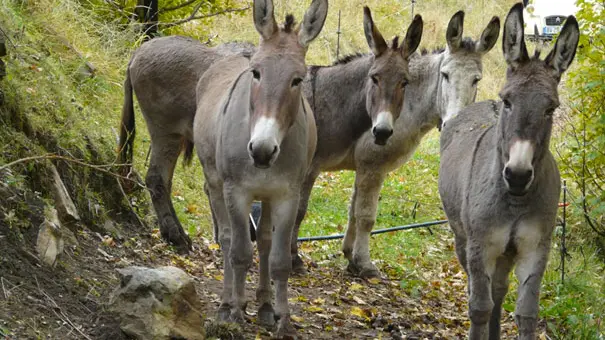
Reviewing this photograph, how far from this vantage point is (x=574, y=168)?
22.4 ft

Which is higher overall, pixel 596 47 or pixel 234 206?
pixel 596 47

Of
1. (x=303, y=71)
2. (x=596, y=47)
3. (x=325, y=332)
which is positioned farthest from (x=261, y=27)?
(x=596, y=47)

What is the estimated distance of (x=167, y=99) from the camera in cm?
685

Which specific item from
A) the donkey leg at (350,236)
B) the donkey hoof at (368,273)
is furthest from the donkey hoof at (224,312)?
the donkey leg at (350,236)

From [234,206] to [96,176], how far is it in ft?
6.91

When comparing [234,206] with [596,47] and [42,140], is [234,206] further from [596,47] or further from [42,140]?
[596,47]

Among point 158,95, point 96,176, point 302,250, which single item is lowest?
point 302,250

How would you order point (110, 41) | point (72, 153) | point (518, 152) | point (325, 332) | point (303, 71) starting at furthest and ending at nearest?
point (110, 41), point (72, 153), point (325, 332), point (303, 71), point (518, 152)

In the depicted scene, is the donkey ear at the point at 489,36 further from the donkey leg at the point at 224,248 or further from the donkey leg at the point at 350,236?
the donkey leg at the point at 224,248

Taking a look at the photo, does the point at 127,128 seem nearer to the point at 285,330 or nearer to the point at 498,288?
the point at 285,330

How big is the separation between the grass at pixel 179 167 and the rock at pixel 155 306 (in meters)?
1.11

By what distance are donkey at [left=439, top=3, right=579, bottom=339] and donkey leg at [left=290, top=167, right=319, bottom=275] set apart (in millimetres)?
2361

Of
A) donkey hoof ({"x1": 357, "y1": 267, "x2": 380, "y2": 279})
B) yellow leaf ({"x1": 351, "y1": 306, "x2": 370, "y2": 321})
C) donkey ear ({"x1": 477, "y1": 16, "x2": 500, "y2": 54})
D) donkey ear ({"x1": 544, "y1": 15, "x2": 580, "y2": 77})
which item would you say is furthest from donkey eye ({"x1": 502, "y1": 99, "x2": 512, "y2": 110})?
donkey hoof ({"x1": 357, "y1": 267, "x2": 380, "y2": 279})

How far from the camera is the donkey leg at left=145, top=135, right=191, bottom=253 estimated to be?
6.99 meters
